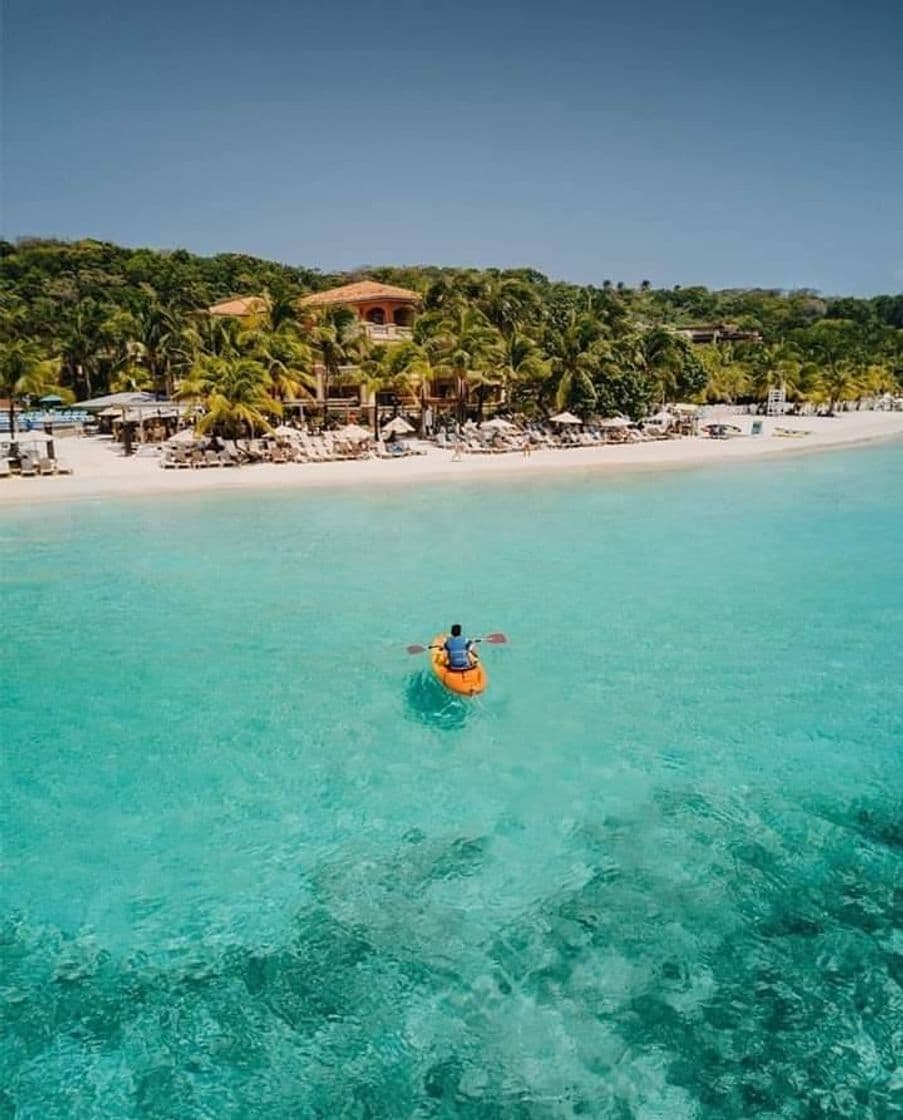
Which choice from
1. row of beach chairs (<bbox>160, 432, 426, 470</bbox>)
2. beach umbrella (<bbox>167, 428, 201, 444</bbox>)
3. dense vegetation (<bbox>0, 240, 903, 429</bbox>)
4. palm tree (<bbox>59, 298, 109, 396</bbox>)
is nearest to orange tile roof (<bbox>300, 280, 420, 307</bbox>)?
dense vegetation (<bbox>0, 240, 903, 429</bbox>)

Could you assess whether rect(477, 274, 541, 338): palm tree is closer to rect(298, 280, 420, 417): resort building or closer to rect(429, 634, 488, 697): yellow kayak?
rect(298, 280, 420, 417): resort building

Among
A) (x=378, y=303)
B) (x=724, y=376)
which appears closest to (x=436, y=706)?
A: (x=378, y=303)

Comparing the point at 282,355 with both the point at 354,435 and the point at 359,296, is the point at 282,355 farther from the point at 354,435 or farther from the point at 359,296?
the point at 359,296

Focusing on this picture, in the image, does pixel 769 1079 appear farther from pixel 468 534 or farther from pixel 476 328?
pixel 476 328

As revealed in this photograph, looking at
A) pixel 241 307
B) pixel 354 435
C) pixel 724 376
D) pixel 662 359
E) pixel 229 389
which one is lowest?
pixel 354 435

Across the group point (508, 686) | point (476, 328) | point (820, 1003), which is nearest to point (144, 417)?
point (476, 328)

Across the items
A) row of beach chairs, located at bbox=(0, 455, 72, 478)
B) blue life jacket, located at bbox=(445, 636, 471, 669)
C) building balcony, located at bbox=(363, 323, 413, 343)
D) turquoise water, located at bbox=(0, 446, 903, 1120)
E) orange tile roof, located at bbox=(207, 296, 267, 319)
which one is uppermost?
orange tile roof, located at bbox=(207, 296, 267, 319)
